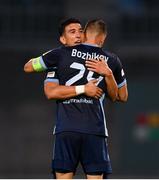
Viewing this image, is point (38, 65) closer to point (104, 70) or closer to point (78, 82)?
point (78, 82)

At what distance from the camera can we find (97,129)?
8.05m

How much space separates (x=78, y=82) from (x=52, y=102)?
1935cm

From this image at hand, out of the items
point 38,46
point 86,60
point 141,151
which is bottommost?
point 141,151

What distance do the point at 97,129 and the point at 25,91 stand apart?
792 inches

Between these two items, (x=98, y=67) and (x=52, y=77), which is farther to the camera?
(x=52, y=77)

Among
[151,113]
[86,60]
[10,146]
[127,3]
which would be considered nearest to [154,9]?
[127,3]

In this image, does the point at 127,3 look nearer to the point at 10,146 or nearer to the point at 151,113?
the point at 151,113

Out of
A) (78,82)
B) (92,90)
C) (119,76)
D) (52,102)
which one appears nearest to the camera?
(92,90)

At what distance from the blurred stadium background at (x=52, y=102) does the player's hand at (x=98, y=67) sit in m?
19.1

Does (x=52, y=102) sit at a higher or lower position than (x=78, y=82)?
lower

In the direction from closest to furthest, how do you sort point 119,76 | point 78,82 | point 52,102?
point 78,82
point 119,76
point 52,102

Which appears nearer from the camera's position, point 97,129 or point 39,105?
point 97,129

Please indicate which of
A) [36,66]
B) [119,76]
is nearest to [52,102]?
[119,76]

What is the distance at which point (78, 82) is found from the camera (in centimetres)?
810
